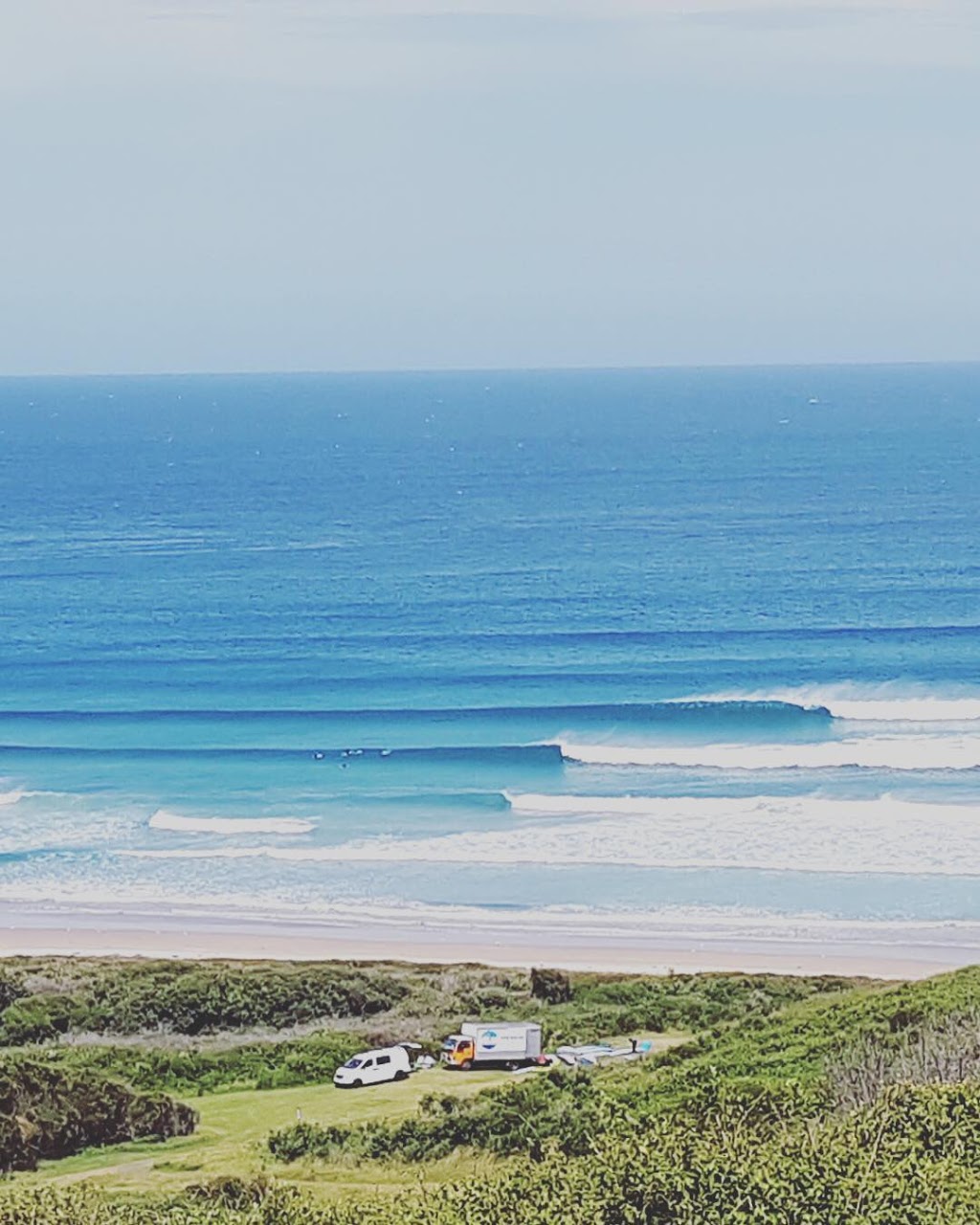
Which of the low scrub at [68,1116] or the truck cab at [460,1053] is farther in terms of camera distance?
the truck cab at [460,1053]

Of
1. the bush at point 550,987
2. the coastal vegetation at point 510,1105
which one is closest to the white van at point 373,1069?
the coastal vegetation at point 510,1105

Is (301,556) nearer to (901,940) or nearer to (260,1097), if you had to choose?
(901,940)

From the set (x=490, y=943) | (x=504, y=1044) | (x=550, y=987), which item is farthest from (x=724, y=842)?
(x=504, y=1044)

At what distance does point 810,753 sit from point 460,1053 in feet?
74.9

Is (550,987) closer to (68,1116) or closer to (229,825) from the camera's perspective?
(68,1116)

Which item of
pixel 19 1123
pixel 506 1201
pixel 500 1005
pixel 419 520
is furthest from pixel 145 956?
pixel 419 520

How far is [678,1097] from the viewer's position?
18.5m

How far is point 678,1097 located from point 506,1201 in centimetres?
591

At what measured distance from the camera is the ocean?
123 ft

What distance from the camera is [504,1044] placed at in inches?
964

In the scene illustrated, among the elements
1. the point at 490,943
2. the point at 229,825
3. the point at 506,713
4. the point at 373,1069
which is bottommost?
the point at 373,1069

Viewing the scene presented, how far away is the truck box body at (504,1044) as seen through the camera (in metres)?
24.5

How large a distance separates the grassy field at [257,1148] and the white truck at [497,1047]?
28cm

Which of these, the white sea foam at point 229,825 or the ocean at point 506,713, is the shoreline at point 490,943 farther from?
the white sea foam at point 229,825
